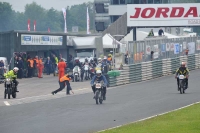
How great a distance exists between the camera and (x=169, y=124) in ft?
52.1

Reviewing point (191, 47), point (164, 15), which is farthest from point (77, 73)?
point (164, 15)

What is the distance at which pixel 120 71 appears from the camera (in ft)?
116

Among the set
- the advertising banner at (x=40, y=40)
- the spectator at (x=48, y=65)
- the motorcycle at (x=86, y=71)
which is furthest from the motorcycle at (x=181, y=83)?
the spectator at (x=48, y=65)

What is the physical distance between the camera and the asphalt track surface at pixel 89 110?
16922mm

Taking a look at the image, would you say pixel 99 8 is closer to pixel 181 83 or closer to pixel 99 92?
pixel 181 83

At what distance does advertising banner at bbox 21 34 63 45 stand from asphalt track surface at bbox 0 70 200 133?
1562 centimetres

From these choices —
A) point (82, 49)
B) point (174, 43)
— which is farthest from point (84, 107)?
point (82, 49)

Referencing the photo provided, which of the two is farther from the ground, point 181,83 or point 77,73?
point 77,73

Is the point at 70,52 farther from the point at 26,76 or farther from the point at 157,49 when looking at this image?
the point at 157,49

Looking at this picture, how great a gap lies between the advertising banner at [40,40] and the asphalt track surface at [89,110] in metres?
15.6

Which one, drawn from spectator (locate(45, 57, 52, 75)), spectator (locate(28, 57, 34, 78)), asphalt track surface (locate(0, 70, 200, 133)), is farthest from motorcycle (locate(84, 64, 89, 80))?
asphalt track surface (locate(0, 70, 200, 133))

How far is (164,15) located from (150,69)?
12.9 m

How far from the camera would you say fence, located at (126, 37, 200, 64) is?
1497 inches

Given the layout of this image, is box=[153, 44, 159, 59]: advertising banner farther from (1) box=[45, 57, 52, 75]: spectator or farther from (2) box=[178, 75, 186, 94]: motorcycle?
(2) box=[178, 75, 186, 94]: motorcycle
